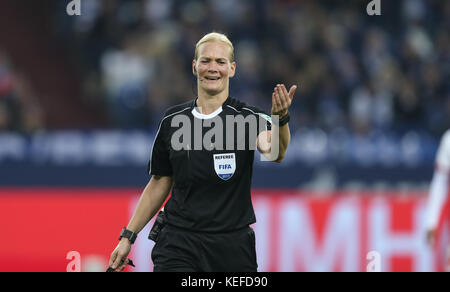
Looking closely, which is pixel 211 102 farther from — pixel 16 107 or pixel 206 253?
pixel 16 107

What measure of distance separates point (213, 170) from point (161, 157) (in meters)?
0.40

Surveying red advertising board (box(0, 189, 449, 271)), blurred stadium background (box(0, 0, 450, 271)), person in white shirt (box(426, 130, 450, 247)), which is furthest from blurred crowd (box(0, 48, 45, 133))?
person in white shirt (box(426, 130, 450, 247))

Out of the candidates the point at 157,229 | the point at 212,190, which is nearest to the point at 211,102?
the point at 212,190

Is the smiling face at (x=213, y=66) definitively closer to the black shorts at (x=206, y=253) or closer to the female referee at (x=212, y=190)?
the female referee at (x=212, y=190)

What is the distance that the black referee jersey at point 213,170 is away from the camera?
491 cm

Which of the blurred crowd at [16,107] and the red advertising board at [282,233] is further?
the blurred crowd at [16,107]

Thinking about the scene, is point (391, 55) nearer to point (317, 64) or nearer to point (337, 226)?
point (317, 64)

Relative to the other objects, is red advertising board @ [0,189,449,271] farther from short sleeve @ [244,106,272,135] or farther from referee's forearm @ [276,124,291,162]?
referee's forearm @ [276,124,291,162]

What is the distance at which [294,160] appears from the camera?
42.6 feet

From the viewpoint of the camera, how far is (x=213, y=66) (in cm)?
492

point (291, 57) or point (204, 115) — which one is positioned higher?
point (291, 57)

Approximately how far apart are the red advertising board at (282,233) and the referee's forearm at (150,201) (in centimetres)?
407

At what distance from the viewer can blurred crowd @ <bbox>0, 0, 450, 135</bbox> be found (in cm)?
1353

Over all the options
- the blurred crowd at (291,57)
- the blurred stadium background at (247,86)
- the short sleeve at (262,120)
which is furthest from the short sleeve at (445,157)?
the blurred crowd at (291,57)
